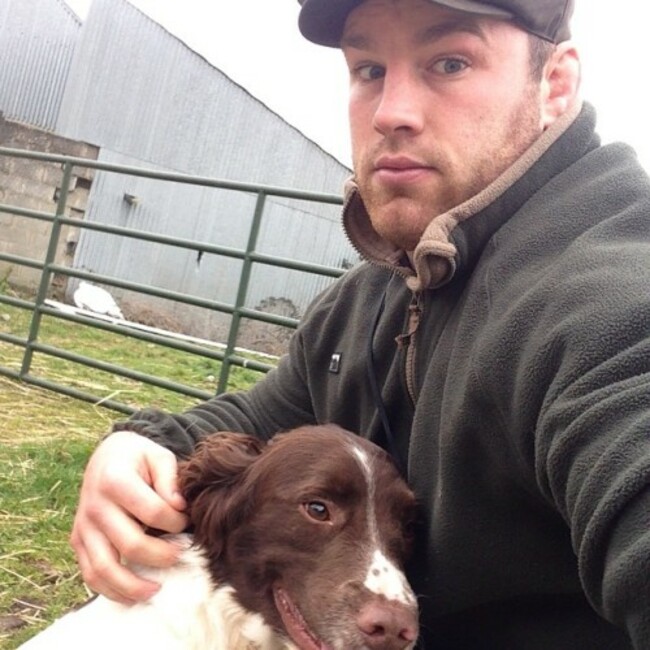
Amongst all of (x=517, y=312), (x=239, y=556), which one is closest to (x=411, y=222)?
(x=517, y=312)

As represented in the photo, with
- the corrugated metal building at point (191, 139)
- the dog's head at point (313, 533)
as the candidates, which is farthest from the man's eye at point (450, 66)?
the corrugated metal building at point (191, 139)

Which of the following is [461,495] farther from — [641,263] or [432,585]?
[641,263]

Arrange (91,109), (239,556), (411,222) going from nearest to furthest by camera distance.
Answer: (411,222) → (239,556) → (91,109)

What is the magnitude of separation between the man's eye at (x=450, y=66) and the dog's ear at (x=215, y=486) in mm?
990

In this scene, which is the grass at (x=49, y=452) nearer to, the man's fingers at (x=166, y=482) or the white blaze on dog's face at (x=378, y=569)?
the man's fingers at (x=166, y=482)

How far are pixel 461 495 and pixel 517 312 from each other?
14.7 inches

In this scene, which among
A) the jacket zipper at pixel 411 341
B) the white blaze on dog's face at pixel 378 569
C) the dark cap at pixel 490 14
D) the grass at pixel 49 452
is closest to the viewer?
the dark cap at pixel 490 14

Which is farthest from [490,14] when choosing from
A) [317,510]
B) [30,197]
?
[30,197]

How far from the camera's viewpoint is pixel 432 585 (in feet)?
5.71

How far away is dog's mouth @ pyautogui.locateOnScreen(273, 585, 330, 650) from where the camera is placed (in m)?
1.82

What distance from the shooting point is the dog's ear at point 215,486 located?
6.75ft

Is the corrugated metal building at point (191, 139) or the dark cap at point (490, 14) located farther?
the corrugated metal building at point (191, 139)

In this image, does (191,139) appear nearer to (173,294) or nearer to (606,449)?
(173,294)

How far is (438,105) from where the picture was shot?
1.78m
